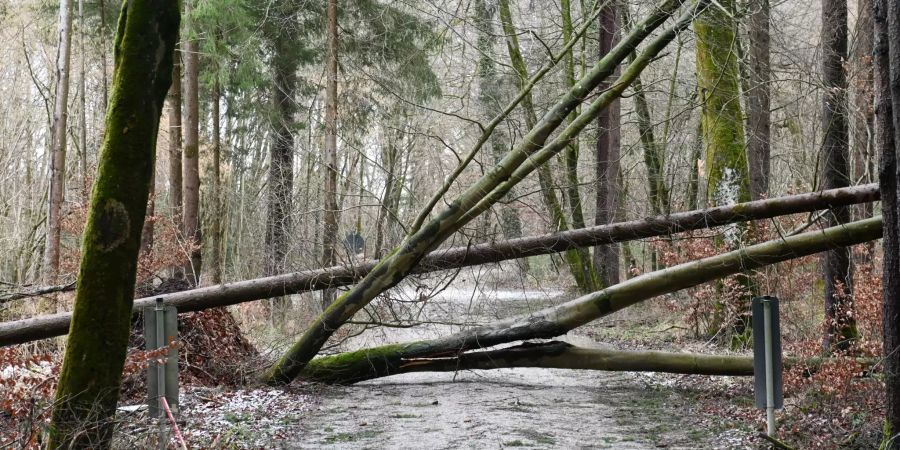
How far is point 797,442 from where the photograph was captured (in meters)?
7.29

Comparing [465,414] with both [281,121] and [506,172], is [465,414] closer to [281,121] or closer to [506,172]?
[506,172]

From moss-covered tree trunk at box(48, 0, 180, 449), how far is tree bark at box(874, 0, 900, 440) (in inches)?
212

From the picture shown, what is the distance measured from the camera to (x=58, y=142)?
44.5 ft

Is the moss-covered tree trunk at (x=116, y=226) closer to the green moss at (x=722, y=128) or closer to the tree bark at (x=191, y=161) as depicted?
the green moss at (x=722, y=128)

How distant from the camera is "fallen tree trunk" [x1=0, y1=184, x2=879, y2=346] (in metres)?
9.81

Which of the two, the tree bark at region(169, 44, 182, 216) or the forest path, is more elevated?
the tree bark at region(169, 44, 182, 216)

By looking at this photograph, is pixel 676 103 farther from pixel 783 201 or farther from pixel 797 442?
pixel 797 442

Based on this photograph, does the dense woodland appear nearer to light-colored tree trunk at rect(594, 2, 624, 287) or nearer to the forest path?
light-colored tree trunk at rect(594, 2, 624, 287)

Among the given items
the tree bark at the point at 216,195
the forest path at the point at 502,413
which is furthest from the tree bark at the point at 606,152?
the tree bark at the point at 216,195

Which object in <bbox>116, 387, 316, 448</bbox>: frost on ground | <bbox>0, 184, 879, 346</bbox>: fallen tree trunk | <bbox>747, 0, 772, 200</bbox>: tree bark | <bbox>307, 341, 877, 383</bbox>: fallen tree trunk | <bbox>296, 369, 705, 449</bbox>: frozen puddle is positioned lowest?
<bbox>296, 369, 705, 449</bbox>: frozen puddle

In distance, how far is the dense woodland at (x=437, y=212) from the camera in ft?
20.0

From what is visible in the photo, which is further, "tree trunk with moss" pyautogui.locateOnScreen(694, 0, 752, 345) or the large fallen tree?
"tree trunk with moss" pyautogui.locateOnScreen(694, 0, 752, 345)

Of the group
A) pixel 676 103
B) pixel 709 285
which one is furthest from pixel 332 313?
pixel 676 103

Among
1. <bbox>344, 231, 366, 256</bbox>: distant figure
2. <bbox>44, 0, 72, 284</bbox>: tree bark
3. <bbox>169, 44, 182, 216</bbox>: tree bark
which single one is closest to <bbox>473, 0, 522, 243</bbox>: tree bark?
<bbox>344, 231, 366, 256</bbox>: distant figure
